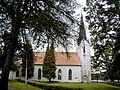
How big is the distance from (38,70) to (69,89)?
3925 centimetres

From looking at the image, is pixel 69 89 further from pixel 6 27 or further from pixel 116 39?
pixel 6 27

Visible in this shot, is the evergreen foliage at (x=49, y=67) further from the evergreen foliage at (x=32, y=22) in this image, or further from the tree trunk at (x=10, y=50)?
the tree trunk at (x=10, y=50)

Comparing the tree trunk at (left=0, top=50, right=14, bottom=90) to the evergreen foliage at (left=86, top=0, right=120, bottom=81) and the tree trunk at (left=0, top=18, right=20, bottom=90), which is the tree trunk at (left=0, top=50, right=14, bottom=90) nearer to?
the tree trunk at (left=0, top=18, right=20, bottom=90)

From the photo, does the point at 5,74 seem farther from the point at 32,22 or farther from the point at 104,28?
the point at 104,28

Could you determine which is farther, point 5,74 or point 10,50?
point 10,50

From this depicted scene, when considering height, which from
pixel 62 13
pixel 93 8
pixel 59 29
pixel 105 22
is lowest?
pixel 59 29

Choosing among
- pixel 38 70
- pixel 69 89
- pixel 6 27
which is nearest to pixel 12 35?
pixel 6 27

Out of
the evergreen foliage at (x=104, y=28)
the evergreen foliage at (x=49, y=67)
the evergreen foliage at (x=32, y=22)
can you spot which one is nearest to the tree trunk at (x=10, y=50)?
the evergreen foliage at (x=32, y=22)

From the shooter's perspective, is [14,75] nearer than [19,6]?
No

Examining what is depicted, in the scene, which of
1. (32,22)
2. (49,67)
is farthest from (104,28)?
(49,67)

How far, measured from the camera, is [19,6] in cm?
1241

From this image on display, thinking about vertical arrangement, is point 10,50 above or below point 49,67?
above

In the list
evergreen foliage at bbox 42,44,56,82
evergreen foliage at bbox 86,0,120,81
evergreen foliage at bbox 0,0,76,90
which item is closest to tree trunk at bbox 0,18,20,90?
evergreen foliage at bbox 0,0,76,90

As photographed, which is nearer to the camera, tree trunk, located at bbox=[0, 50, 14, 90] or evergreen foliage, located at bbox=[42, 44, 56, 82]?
tree trunk, located at bbox=[0, 50, 14, 90]
